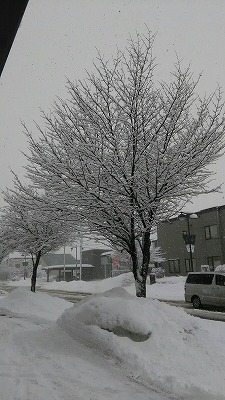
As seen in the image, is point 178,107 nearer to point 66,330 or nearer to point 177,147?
point 177,147

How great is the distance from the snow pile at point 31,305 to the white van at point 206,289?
6920 millimetres

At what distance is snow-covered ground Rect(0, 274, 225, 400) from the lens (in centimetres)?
474

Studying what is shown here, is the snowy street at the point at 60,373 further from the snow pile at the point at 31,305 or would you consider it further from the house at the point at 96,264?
the house at the point at 96,264

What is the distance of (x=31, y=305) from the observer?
49.7ft

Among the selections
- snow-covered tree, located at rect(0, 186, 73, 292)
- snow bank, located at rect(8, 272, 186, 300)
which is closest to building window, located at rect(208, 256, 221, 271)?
snow bank, located at rect(8, 272, 186, 300)

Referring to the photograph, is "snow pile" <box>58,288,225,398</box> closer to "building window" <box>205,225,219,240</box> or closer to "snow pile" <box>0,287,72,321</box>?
"snow pile" <box>0,287,72,321</box>

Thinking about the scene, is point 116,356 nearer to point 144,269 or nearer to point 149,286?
point 144,269

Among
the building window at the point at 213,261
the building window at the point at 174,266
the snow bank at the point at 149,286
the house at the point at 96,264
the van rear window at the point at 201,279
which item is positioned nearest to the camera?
the van rear window at the point at 201,279

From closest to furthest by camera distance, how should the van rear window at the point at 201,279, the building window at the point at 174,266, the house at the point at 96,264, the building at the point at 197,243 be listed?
the van rear window at the point at 201,279
the building at the point at 197,243
the building window at the point at 174,266
the house at the point at 96,264

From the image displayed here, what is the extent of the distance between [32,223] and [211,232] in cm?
2622

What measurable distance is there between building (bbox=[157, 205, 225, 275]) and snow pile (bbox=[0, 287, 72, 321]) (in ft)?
62.4

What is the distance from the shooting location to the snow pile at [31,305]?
1404 centimetres

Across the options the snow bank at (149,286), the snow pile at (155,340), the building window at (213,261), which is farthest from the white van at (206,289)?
the building window at (213,261)

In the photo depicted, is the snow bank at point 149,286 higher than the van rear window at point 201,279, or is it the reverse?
the van rear window at point 201,279
